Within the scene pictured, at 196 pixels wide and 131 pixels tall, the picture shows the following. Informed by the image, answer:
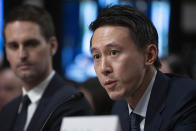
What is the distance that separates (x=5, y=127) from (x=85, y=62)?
336 centimetres

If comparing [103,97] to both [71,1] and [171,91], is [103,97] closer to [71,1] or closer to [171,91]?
[171,91]

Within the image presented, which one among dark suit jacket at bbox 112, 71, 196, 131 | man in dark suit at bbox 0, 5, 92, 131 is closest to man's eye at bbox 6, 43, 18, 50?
man in dark suit at bbox 0, 5, 92, 131

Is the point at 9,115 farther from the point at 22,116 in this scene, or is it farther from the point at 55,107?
the point at 55,107

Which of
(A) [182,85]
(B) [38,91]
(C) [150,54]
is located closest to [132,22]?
(C) [150,54]

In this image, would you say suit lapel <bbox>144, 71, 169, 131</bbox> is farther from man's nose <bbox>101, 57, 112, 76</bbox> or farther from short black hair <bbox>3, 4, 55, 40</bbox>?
short black hair <bbox>3, 4, 55, 40</bbox>

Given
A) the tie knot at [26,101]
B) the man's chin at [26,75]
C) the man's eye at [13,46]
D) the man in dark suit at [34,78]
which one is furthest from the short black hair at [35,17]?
the tie knot at [26,101]

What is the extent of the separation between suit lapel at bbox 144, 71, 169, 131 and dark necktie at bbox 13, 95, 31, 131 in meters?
0.90

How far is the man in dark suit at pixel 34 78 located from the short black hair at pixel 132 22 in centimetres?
58

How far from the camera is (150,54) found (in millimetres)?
1814

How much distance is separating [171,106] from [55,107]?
728 mm

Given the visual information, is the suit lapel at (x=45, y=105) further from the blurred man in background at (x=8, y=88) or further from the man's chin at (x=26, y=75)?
the blurred man in background at (x=8, y=88)

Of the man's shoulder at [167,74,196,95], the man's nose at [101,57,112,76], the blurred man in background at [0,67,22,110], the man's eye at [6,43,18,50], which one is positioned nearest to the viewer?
the man's nose at [101,57,112,76]

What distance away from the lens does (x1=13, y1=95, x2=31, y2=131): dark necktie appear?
93.2 inches

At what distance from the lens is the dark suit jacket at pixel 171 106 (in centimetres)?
169
